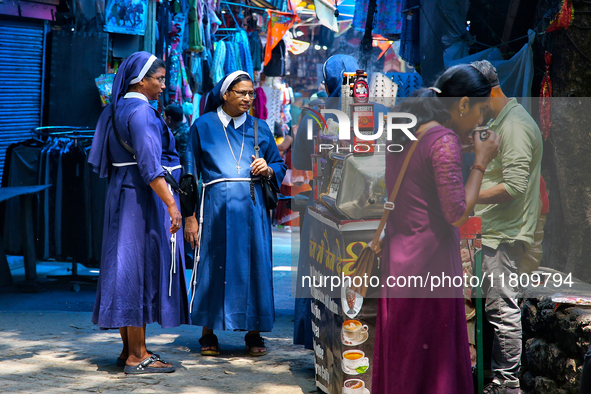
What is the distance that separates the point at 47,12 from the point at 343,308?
624cm

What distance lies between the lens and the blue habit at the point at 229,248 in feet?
15.5

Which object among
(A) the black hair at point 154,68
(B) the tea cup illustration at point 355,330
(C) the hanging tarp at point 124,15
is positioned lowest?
(B) the tea cup illustration at point 355,330

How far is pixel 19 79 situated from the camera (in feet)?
26.4

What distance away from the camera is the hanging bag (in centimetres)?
297

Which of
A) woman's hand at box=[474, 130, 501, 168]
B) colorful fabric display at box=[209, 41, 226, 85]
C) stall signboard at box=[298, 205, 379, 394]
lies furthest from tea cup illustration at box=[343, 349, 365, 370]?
colorful fabric display at box=[209, 41, 226, 85]

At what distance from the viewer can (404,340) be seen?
9.70 ft

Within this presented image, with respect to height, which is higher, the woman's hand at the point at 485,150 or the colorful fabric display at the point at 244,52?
the colorful fabric display at the point at 244,52

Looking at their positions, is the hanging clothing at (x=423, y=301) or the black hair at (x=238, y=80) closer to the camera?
the hanging clothing at (x=423, y=301)

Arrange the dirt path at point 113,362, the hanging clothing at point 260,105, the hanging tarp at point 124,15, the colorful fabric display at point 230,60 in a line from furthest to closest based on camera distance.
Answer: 1. the hanging clothing at point 260,105
2. the colorful fabric display at point 230,60
3. the hanging tarp at point 124,15
4. the dirt path at point 113,362

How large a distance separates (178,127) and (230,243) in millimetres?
3346

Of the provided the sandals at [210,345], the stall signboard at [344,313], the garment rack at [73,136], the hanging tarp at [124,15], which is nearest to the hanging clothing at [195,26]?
the hanging tarp at [124,15]

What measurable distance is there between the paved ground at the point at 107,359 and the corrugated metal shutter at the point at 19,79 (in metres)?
2.59

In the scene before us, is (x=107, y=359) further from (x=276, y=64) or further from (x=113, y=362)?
(x=276, y=64)

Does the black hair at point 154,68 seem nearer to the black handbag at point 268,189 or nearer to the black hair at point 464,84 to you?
the black handbag at point 268,189
